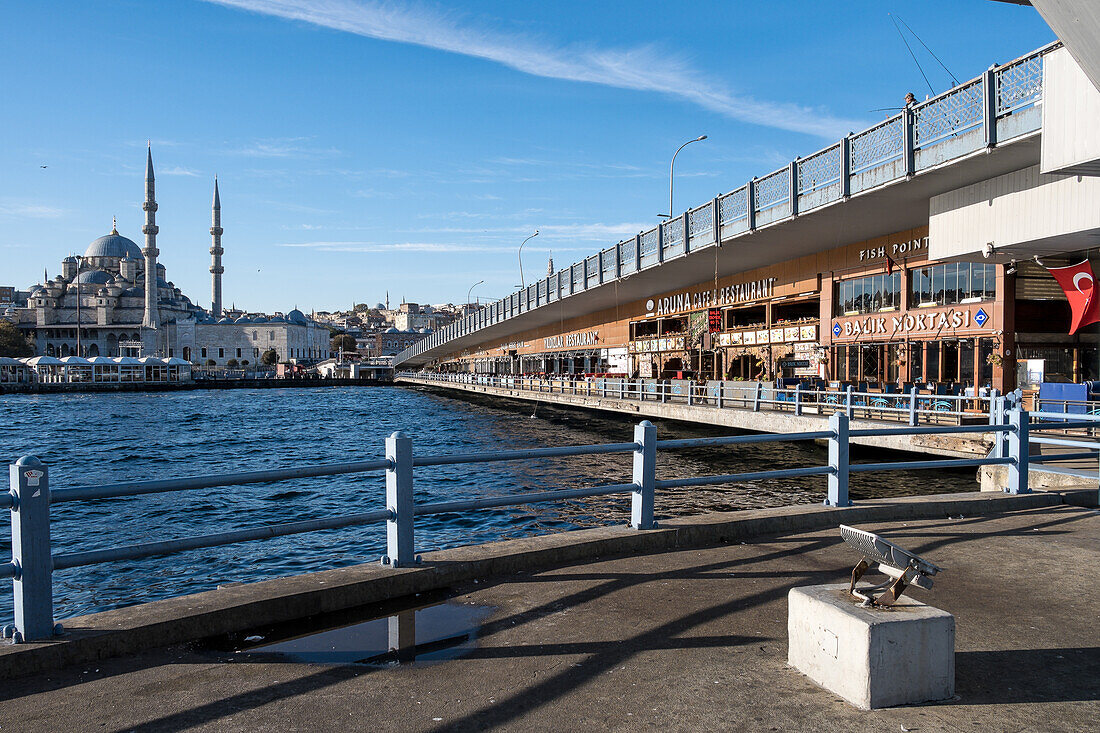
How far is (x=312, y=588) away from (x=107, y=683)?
1.58m

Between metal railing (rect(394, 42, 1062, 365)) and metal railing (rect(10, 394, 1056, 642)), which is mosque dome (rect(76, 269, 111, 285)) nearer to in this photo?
metal railing (rect(394, 42, 1062, 365))

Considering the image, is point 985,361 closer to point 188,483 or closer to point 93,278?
point 188,483

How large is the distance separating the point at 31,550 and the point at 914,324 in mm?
29331

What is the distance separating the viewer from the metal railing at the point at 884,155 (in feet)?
59.5

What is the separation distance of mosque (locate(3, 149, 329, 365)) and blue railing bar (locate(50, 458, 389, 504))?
17831 cm

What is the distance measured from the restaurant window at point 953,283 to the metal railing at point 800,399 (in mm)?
3700

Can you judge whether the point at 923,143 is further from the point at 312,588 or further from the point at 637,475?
the point at 312,588

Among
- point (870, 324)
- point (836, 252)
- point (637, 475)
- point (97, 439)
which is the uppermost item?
point (836, 252)

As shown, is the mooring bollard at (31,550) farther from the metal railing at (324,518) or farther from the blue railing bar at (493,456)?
the blue railing bar at (493,456)

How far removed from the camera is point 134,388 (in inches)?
4510

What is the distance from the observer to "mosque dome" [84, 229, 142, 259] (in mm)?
191500

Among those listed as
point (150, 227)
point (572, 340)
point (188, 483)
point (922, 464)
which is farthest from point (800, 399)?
point (150, 227)

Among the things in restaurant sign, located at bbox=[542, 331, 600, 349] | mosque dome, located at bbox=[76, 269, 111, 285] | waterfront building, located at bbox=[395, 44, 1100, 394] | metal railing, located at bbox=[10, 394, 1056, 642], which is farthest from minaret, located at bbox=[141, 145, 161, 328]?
metal railing, located at bbox=[10, 394, 1056, 642]

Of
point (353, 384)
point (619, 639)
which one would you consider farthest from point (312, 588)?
point (353, 384)
